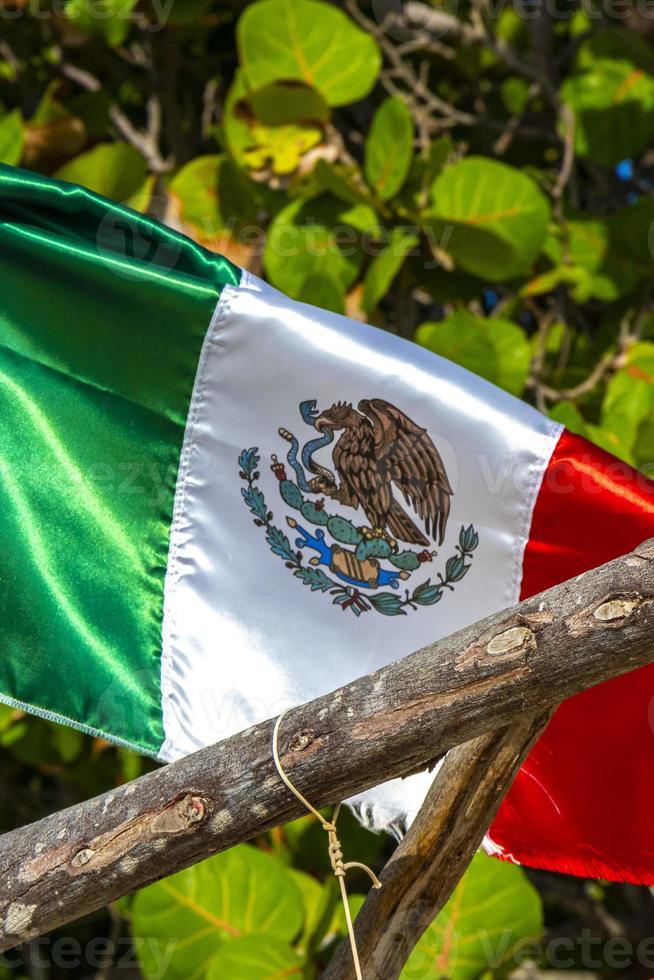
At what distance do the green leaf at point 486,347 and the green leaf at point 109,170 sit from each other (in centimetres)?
61

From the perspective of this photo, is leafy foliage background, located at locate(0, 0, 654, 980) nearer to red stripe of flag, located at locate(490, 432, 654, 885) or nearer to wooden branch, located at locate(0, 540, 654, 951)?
red stripe of flag, located at locate(490, 432, 654, 885)

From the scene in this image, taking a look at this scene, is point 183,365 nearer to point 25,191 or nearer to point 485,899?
point 25,191

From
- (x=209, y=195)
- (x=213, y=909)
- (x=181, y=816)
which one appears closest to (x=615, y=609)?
(x=181, y=816)

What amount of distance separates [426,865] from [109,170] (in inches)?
55.0

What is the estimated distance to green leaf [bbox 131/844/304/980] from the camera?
1.81 meters

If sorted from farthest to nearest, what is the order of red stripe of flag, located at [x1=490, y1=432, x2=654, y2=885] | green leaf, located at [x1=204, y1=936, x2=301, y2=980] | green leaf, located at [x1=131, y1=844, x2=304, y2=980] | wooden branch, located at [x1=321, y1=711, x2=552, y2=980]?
1. green leaf, located at [x1=131, y1=844, x2=304, y2=980]
2. green leaf, located at [x1=204, y1=936, x2=301, y2=980]
3. red stripe of flag, located at [x1=490, y1=432, x2=654, y2=885]
4. wooden branch, located at [x1=321, y1=711, x2=552, y2=980]

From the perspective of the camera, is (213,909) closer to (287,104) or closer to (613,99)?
(287,104)

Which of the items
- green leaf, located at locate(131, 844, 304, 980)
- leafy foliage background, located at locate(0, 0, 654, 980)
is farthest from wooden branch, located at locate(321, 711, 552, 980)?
green leaf, located at locate(131, 844, 304, 980)

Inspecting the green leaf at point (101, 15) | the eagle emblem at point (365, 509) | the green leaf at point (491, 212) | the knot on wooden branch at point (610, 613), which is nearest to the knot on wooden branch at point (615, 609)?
the knot on wooden branch at point (610, 613)

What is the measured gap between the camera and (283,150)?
2008 millimetres

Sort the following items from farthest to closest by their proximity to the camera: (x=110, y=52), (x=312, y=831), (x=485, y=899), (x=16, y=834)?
(x=110, y=52), (x=312, y=831), (x=485, y=899), (x=16, y=834)

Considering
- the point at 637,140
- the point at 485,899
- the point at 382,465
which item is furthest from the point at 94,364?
the point at 637,140

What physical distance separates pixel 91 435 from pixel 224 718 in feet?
1.19

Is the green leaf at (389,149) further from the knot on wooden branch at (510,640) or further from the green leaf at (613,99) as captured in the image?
the knot on wooden branch at (510,640)
